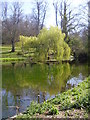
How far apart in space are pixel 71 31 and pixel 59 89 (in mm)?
7923

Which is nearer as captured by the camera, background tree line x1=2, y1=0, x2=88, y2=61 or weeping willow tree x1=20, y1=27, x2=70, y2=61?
background tree line x1=2, y1=0, x2=88, y2=61

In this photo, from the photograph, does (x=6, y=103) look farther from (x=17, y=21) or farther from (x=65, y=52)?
(x=65, y=52)

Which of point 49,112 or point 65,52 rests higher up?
point 65,52

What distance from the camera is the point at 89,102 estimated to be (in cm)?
240

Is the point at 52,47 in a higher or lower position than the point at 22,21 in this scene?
higher

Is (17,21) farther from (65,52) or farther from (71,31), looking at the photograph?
(71,31)

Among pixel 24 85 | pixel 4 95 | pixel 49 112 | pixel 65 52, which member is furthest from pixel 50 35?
pixel 49 112

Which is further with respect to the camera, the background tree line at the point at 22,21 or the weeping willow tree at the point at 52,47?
the weeping willow tree at the point at 52,47

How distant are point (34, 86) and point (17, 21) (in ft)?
7.21

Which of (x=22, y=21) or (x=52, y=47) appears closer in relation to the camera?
(x=22, y=21)

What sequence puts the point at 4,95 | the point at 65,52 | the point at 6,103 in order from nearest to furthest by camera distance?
the point at 6,103
the point at 4,95
the point at 65,52

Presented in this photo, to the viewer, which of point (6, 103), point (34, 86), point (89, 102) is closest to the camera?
point (89, 102)

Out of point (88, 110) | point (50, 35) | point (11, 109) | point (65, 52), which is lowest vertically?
point (11, 109)

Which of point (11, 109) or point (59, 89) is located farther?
point (59, 89)
